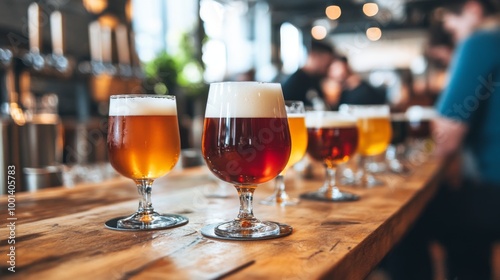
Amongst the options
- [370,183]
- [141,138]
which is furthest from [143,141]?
[370,183]

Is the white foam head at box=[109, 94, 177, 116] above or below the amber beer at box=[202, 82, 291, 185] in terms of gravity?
above

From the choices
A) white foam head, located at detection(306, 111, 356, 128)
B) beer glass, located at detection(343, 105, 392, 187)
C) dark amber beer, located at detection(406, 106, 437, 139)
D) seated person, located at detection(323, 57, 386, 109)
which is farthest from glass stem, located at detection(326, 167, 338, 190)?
seated person, located at detection(323, 57, 386, 109)

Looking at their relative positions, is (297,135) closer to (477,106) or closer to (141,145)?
(141,145)

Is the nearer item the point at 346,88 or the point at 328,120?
the point at 328,120

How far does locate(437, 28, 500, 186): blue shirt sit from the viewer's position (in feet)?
8.68

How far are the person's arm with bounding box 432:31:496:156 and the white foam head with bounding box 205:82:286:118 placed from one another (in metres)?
2.05

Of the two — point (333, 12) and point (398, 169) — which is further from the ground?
point (333, 12)

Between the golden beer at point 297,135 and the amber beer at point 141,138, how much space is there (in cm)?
39

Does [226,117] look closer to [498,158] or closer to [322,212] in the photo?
[322,212]

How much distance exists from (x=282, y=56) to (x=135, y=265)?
11.9 metres

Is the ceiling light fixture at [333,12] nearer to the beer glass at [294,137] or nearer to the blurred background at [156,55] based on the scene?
the blurred background at [156,55]

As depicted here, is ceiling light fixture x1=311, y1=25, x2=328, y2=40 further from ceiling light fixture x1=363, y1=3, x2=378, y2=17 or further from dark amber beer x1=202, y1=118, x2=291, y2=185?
dark amber beer x1=202, y1=118, x2=291, y2=185

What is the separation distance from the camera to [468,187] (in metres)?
2.62

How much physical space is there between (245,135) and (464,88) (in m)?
2.13
